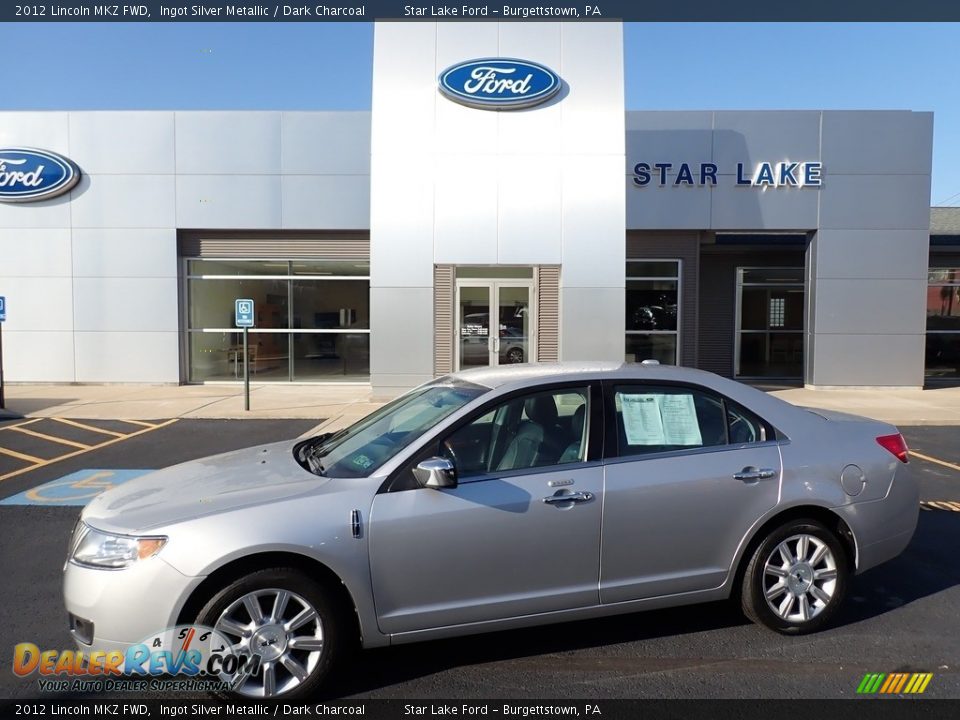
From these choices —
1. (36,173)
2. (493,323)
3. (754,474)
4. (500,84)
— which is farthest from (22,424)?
(754,474)

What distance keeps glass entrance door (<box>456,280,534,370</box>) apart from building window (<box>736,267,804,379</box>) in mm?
7865

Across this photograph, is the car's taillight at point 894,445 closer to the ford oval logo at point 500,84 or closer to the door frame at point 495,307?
the door frame at point 495,307

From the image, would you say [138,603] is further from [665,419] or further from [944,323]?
[944,323]

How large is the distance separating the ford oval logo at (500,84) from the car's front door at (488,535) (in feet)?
37.3

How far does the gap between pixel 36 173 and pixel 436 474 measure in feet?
58.6

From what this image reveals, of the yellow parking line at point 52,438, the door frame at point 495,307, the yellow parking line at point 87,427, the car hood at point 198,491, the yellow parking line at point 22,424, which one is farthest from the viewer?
the door frame at point 495,307

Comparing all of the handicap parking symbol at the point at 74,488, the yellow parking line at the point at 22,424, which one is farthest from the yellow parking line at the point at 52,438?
the handicap parking symbol at the point at 74,488

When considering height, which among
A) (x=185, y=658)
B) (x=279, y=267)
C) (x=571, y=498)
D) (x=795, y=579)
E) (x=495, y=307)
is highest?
(x=279, y=267)

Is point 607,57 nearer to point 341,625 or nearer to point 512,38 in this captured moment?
point 512,38

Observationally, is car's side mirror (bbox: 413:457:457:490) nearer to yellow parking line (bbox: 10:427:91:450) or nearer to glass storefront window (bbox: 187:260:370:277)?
yellow parking line (bbox: 10:427:91:450)

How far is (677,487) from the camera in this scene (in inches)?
142

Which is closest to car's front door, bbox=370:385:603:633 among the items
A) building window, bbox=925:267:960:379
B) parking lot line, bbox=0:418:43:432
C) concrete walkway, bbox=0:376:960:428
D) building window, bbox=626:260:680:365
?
concrete walkway, bbox=0:376:960:428

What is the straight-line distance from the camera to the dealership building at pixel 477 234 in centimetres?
1391

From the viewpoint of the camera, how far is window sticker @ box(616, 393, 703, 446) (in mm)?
3766
